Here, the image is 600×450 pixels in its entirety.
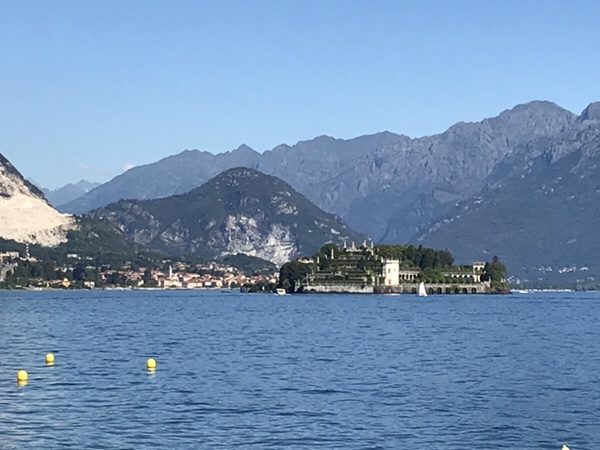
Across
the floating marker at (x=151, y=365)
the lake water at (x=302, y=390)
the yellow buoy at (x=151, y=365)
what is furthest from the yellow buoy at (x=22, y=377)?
the yellow buoy at (x=151, y=365)

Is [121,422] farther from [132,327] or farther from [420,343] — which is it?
[132,327]

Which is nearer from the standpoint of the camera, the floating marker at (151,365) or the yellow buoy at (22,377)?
the yellow buoy at (22,377)

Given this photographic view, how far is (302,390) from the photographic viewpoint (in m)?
70.2

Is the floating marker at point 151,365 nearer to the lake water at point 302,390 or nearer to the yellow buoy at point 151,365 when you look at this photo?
the yellow buoy at point 151,365

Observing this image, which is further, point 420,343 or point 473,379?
point 420,343

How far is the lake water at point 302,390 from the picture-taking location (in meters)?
55.0

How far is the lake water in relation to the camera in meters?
55.0

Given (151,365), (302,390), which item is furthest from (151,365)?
(302,390)

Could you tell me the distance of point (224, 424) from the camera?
57.6 meters

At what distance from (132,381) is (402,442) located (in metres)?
25.8

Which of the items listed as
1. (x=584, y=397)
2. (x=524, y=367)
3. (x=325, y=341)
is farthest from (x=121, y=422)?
(x=325, y=341)

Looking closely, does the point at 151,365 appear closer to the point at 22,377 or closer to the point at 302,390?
the point at 22,377

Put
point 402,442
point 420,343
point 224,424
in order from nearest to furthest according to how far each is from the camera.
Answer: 1. point 402,442
2. point 224,424
3. point 420,343

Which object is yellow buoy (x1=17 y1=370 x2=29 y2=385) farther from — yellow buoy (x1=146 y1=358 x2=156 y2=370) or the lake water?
yellow buoy (x1=146 y1=358 x2=156 y2=370)
